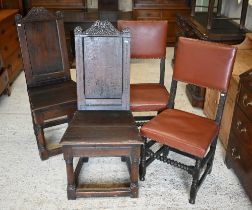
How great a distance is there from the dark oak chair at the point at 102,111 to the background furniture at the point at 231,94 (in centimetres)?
83

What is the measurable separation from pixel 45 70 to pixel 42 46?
0.19m

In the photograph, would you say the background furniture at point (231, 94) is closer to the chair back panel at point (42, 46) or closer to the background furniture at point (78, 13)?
the chair back panel at point (42, 46)

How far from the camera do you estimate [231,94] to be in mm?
2275

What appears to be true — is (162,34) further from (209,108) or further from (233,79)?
(209,108)

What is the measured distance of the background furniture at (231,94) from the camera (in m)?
2.24

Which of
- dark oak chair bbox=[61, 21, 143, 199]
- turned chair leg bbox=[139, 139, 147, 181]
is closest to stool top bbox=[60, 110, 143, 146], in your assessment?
dark oak chair bbox=[61, 21, 143, 199]

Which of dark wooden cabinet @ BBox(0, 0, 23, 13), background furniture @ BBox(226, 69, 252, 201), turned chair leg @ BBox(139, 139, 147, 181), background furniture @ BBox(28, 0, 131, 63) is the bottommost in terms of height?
turned chair leg @ BBox(139, 139, 147, 181)

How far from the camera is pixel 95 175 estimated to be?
212 cm

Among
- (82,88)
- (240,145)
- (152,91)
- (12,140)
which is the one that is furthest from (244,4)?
(12,140)

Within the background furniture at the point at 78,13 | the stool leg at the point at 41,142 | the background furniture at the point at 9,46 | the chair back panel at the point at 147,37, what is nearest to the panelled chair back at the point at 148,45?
the chair back panel at the point at 147,37

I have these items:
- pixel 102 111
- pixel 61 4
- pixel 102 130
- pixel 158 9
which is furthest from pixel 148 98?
pixel 61 4

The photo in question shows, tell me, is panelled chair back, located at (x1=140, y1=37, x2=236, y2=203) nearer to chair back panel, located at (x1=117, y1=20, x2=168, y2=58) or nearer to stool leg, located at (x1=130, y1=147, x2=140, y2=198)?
stool leg, located at (x1=130, y1=147, x2=140, y2=198)

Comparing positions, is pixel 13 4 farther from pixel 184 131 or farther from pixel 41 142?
pixel 184 131

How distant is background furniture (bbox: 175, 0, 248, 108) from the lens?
2.79 metres
